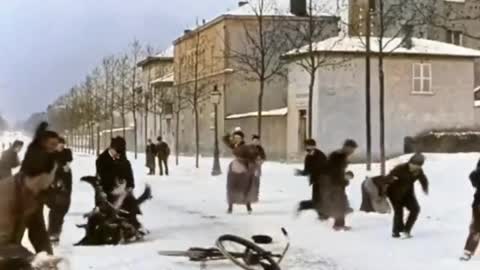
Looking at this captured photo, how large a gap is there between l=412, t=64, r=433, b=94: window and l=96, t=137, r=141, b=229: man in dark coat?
738 millimetres

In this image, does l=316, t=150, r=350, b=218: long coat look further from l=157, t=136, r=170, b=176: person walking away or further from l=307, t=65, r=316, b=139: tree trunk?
l=157, t=136, r=170, b=176: person walking away

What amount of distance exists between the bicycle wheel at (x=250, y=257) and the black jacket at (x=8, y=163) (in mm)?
518

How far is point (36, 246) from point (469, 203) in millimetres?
1275

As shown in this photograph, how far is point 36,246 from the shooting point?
1.70 metres

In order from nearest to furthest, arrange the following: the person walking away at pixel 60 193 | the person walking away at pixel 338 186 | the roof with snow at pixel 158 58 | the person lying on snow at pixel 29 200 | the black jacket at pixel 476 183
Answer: the person lying on snow at pixel 29 200 < the person walking away at pixel 60 193 < the roof with snow at pixel 158 58 < the person walking away at pixel 338 186 < the black jacket at pixel 476 183

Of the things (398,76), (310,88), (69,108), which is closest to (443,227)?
Result: (398,76)

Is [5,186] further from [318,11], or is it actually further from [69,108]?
[318,11]

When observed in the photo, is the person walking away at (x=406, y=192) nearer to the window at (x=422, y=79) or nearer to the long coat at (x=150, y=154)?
the window at (x=422, y=79)

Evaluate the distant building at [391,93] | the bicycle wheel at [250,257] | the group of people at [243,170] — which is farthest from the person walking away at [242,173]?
the bicycle wheel at [250,257]

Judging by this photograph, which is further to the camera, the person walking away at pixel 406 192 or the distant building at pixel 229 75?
the person walking away at pixel 406 192

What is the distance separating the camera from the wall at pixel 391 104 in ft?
7.04

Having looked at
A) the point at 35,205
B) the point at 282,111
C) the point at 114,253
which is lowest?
the point at 114,253

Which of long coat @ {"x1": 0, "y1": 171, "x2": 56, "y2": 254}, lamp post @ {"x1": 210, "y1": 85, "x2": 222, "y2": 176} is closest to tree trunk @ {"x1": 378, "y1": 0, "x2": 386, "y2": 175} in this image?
lamp post @ {"x1": 210, "y1": 85, "x2": 222, "y2": 176}

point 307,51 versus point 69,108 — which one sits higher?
point 307,51
